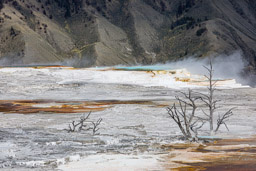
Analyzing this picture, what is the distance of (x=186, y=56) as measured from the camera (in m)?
140

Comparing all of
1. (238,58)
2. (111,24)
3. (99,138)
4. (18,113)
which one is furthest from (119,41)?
(99,138)

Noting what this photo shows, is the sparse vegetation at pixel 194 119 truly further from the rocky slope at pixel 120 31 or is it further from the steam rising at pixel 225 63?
the rocky slope at pixel 120 31

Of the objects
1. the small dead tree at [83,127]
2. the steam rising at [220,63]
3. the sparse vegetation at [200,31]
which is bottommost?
the small dead tree at [83,127]

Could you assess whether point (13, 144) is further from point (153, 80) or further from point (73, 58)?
point (73, 58)

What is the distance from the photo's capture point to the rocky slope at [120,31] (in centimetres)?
13100

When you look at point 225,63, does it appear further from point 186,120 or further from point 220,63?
point 186,120

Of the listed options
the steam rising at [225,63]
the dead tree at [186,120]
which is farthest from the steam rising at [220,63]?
the dead tree at [186,120]

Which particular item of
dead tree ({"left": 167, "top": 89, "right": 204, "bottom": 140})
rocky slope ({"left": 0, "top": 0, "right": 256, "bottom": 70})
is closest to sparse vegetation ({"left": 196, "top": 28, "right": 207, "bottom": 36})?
rocky slope ({"left": 0, "top": 0, "right": 256, "bottom": 70})

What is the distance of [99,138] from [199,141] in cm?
360

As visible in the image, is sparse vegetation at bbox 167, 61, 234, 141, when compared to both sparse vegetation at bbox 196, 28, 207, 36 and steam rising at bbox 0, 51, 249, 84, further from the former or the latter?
sparse vegetation at bbox 196, 28, 207, 36

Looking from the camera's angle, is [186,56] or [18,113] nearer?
[18,113]

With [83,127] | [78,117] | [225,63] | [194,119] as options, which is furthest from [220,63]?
[83,127]

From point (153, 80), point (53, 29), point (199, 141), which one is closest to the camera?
point (199, 141)

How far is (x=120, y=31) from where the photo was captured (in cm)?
15875
